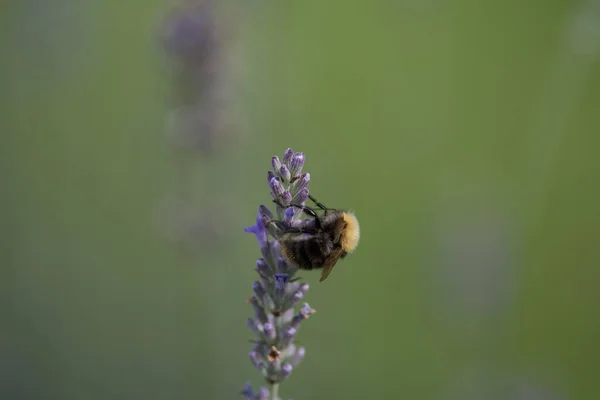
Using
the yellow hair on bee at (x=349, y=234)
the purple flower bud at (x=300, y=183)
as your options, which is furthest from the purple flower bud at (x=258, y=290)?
the yellow hair on bee at (x=349, y=234)

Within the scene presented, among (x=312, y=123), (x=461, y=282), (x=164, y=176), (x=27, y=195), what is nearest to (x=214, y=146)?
(x=164, y=176)

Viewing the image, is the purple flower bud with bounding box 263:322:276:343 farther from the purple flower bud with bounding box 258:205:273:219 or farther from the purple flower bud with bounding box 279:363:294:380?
the purple flower bud with bounding box 258:205:273:219

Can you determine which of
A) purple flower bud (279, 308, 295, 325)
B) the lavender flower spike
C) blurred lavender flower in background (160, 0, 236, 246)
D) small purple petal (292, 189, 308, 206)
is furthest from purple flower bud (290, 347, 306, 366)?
blurred lavender flower in background (160, 0, 236, 246)

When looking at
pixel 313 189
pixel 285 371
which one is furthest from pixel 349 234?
pixel 313 189

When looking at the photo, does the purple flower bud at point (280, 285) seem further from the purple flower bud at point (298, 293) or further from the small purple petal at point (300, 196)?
the small purple petal at point (300, 196)

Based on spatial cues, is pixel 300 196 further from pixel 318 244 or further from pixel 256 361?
pixel 256 361

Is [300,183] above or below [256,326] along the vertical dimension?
above
